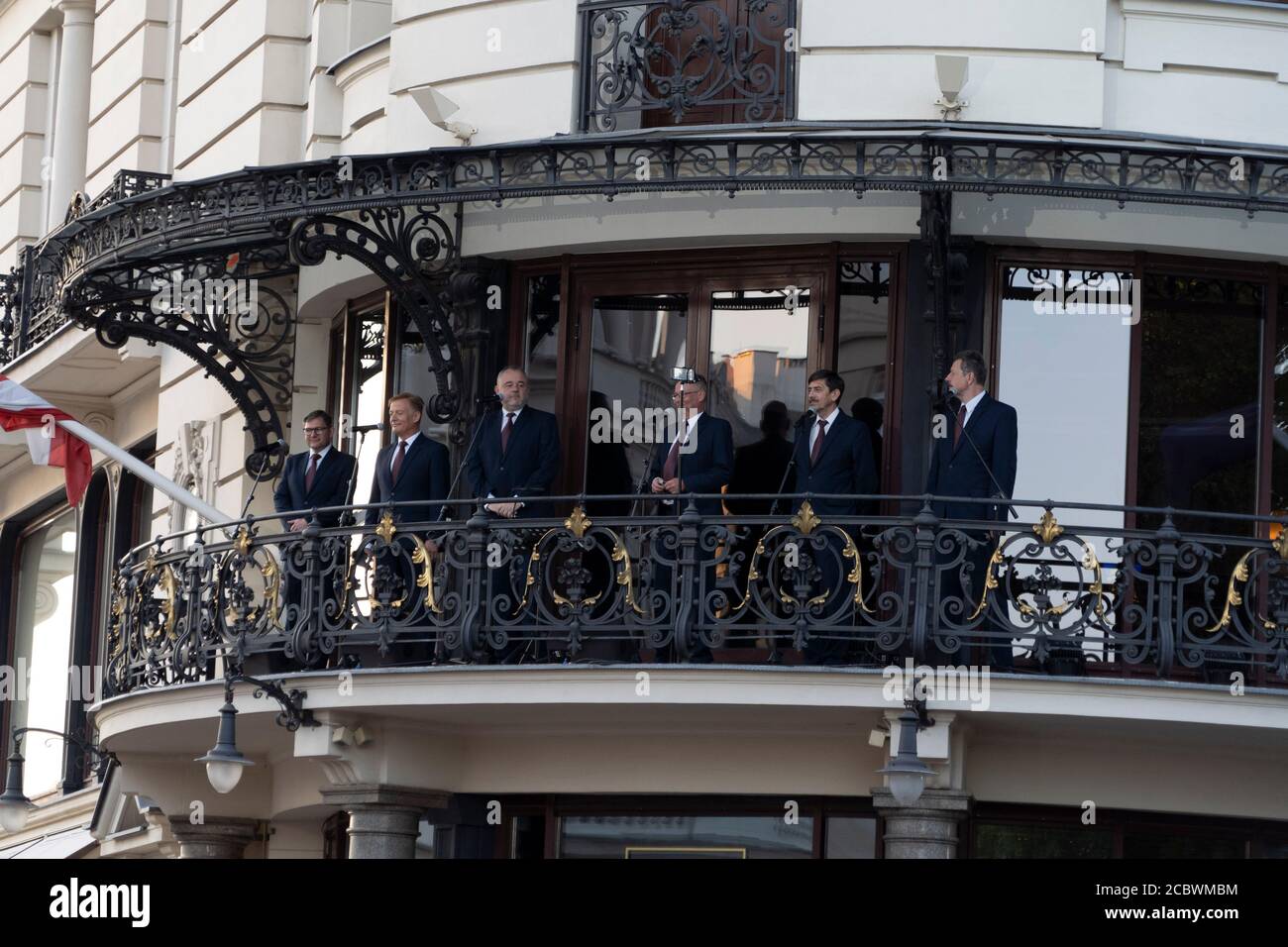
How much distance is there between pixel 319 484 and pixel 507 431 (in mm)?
1851

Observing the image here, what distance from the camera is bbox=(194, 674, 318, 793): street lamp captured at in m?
16.8

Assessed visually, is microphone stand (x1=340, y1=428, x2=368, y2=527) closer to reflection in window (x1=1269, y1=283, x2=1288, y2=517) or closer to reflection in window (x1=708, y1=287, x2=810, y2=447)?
reflection in window (x1=708, y1=287, x2=810, y2=447)

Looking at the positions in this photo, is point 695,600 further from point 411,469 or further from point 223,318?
point 223,318

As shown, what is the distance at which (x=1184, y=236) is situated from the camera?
17.9m

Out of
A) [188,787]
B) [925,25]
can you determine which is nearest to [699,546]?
[925,25]

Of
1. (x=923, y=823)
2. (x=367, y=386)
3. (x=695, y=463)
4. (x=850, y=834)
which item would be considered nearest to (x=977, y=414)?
(x=695, y=463)

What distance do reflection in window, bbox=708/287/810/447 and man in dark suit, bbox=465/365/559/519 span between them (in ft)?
A: 4.20

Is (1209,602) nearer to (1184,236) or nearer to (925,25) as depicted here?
(1184,236)

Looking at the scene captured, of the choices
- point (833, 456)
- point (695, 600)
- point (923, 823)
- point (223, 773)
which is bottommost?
point (923, 823)

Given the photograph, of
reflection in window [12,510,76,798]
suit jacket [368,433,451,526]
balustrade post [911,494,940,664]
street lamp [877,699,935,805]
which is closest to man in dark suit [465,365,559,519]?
suit jacket [368,433,451,526]

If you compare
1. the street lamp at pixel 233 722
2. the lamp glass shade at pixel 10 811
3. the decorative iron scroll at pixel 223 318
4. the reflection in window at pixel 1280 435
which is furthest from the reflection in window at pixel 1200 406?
the lamp glass shade at pixel 10 811

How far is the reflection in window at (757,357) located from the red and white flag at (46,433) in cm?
540

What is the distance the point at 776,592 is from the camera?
53.7 ft

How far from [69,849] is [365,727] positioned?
6.64 m
